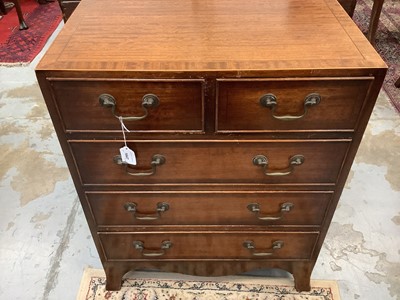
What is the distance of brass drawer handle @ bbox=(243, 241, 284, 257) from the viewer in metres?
1.11

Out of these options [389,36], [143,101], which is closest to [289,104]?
[143,101]

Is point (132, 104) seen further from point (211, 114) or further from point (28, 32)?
point (28, 32)

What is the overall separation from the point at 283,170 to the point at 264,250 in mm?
350

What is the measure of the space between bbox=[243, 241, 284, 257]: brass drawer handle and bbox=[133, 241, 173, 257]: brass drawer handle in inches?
9.3

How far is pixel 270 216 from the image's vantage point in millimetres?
1017

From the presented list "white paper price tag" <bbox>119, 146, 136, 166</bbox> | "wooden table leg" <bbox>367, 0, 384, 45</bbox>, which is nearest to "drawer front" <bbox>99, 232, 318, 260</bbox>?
"white paper price tag" <bbox>119, 146, 136, 166</bbox>

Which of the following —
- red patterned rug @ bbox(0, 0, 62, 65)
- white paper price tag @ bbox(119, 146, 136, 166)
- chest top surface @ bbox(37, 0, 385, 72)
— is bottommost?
red patterned rug @ bbox(0, 0, 62, 65)

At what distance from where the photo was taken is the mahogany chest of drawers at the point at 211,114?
73 centimetres

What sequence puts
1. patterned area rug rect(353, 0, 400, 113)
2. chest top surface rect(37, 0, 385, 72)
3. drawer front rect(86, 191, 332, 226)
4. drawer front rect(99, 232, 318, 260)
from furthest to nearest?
patterned area rug rect(353, 0, 400, 113), drawer front rect(99, 232, 318, 260), drawer front rect(86, 191, 332, 226), chest top surface rect(37, 0, 385, 72)

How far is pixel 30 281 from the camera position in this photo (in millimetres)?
1321

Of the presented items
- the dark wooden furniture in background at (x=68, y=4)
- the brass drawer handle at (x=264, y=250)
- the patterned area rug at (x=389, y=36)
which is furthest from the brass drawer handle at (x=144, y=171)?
the patterned area rug at (x=389, y=36)

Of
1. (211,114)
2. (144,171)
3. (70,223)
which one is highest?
(211,114)

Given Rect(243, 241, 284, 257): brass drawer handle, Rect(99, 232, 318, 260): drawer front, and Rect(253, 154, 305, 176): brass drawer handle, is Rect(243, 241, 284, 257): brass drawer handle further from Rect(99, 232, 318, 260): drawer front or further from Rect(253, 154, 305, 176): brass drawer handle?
Rect(253, 154, 305, 176): brass drawer handle

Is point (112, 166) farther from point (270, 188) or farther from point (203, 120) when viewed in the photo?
point (270, 188)
